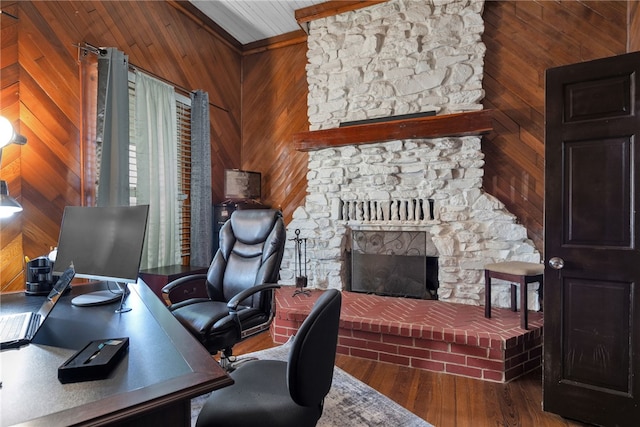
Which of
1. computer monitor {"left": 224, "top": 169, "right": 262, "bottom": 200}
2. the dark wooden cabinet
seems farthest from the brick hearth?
computer monitor {"left": 224, "top": 169, "right": 262, "bottom": 200}

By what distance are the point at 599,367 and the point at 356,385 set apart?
1.41 m

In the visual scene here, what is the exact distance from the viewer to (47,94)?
2553mm

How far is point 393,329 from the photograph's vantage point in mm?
2752

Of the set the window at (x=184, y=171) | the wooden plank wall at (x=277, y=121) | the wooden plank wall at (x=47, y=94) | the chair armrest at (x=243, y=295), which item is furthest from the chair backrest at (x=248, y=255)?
the wooden plank wall at (x=277, y=121)

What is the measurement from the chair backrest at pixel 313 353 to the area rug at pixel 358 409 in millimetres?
940

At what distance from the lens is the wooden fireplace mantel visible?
125 inches

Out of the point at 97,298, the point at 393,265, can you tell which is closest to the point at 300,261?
the point at 393,265

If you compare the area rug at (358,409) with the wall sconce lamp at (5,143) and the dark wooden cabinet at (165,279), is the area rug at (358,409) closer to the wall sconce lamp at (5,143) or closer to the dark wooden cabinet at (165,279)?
the dark wooden cabinet at (165,279)

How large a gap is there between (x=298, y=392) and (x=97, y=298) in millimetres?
1141

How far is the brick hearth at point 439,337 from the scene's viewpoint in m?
2.50

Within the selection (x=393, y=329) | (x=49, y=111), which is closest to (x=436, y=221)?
(x=393, y=329)

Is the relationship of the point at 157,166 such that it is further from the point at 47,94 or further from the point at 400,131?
the point at 400,131

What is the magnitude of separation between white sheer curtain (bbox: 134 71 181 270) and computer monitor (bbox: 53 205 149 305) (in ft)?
5.11

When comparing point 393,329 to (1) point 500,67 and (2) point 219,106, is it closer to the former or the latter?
(1) point 500,67
